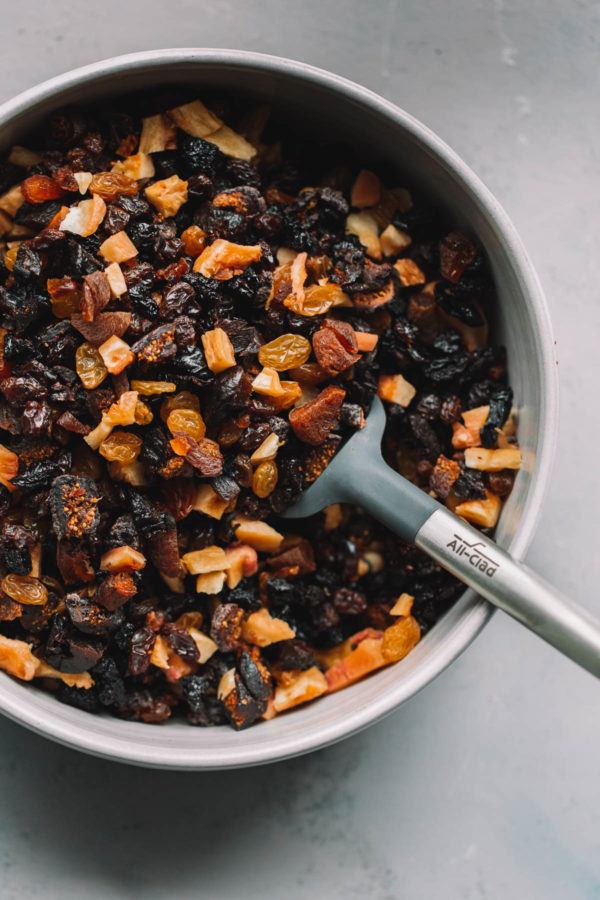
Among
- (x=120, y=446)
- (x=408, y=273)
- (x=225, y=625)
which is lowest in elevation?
(x=225, y=625)

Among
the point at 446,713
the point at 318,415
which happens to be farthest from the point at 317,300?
the point at 446,713

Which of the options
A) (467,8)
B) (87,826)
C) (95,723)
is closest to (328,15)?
(467,8)

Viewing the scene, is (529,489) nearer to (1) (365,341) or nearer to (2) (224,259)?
(1) (365,341)

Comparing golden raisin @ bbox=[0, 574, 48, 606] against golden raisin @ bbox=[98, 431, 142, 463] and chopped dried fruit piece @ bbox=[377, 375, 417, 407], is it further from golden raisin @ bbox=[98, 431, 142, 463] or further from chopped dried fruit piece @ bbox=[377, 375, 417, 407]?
chopped dried fruit piece @ bbox=[377, 375, 417, 407]

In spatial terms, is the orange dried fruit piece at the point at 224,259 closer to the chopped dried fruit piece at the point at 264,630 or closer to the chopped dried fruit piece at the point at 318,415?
the chopped dried fruit piece at the point at 318,415

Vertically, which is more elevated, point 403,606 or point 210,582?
point 403,606

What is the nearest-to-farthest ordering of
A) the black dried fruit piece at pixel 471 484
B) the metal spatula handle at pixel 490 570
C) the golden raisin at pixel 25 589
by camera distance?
the metal spatula handle at pixel 490 570
the golden raisin at pixel 25 589
the black dried fruit piece at pixel 471 484

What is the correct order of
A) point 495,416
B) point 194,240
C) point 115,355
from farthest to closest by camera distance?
point 495,416, point 194,240, point 115,355

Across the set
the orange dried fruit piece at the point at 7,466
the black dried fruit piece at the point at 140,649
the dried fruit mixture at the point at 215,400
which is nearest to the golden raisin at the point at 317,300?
the dried fruit mixture at the point at 215,400

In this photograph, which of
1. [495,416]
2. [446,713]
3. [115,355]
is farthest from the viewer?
[446,713]
